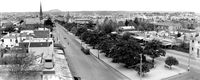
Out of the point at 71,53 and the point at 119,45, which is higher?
the point at 119,45

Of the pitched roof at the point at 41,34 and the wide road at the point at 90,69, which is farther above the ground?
the pitched roof at the point at 41,34

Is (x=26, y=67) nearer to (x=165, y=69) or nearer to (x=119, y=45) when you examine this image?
(x=119, y=45)

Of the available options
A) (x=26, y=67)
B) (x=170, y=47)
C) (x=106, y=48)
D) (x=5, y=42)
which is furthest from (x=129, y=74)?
(x=5, y=42)

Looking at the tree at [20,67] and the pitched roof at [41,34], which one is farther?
the pitched roof at [41,34]

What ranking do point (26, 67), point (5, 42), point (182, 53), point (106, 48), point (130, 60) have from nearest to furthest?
point (26, 67), point (130, 60), point (106, 48), point (182, 53), point (5, 42)

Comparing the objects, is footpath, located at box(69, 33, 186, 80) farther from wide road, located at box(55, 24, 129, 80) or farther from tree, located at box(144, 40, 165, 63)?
tree, located at box(144, 40, 165, 63)

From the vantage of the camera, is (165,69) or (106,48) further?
(106,48)

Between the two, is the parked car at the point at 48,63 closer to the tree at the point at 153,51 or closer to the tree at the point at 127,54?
the tree at the point at 127,54

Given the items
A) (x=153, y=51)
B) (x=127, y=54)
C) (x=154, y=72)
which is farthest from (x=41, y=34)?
(x=154, y=72)

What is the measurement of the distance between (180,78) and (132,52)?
335 inches

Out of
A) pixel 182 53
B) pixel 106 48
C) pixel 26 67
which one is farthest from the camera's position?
pixel 182 53

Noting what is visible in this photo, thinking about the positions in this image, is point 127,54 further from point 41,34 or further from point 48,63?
point 41,34

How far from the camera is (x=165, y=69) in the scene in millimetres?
38031

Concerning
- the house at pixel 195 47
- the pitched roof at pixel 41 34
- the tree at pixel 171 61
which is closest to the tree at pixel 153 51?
the tree at pixel 171 61
